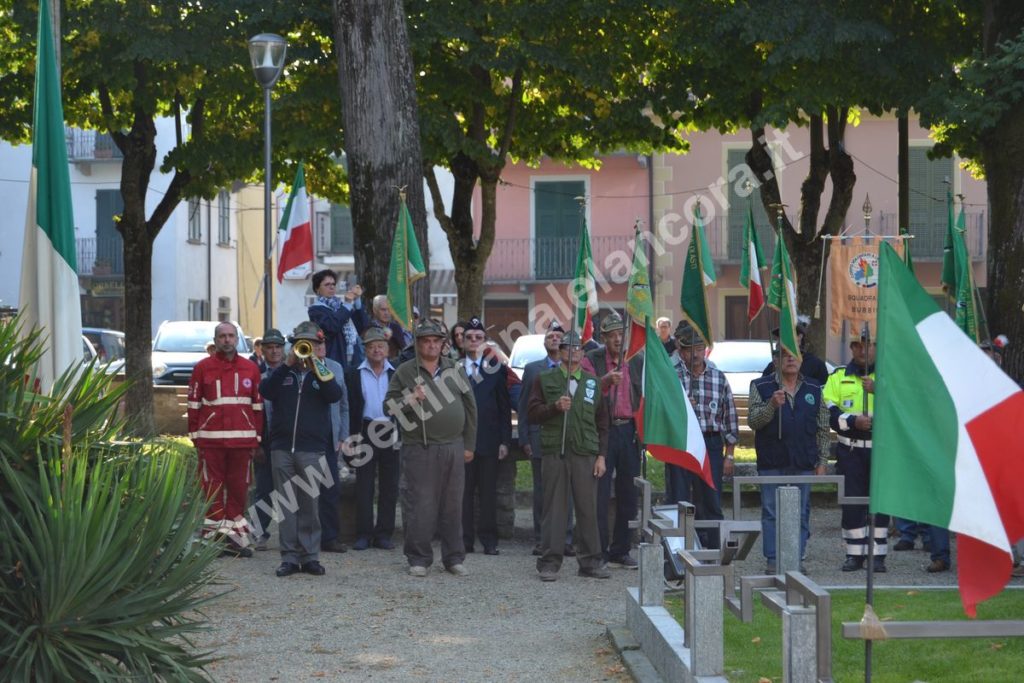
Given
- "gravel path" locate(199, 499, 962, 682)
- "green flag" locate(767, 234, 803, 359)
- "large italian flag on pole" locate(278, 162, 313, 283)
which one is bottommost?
"gravel path" locate(199, 499, 962, 682)

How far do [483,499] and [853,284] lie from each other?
3757 mm

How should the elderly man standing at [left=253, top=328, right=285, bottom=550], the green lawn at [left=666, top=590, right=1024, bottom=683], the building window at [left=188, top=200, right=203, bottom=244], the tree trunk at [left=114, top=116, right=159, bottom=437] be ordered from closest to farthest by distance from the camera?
the green lawn at [left=666, top=590, right=1024, bottom=683] < the elderly man standing at [left=253, top=328, right=285, bottom=550] < the tree trunk at [left=114, top=116, right=159, bottom=437] < the building window at [left=188, top=200, right=203, bottom=244]

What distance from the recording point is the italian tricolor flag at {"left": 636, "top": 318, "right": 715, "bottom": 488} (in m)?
8.99

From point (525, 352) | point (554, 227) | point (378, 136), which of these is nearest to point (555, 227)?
point (554, 227)

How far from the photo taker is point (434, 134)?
2098cm

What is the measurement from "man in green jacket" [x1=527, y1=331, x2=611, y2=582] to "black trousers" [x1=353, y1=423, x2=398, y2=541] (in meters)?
2.05

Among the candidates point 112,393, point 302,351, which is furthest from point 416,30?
point 112,393

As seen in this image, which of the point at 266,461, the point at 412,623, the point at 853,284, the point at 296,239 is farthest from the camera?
the point at 296,239

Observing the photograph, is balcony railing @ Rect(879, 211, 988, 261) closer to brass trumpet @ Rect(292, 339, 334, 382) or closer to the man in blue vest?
the man in blue vest

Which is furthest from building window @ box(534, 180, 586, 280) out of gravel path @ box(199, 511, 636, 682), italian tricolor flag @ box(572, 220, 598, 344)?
gravel path @ box(199, 511, 636, 682)

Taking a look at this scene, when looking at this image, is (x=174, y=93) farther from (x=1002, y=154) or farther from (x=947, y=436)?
(x=947, y=436)

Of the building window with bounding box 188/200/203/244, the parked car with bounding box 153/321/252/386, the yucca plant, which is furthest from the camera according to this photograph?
the building window with bounding box 188/200/203/244

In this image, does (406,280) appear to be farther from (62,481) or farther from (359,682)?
(62,481)

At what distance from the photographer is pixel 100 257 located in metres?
48.3
